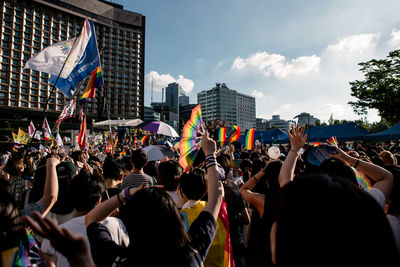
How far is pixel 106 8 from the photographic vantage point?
7044 centimetres

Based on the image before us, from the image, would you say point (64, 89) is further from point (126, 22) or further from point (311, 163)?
point (126, 22)

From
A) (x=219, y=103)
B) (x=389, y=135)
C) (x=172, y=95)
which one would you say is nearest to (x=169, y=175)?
(x=389, y=135)

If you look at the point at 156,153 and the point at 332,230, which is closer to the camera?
the point at 332,230

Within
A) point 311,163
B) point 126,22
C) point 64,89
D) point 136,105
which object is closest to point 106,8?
point 126,22

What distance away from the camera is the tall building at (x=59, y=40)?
182 feet

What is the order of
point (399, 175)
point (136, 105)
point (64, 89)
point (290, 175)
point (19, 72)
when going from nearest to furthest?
point (290, 175)
point (399, 175)
point (64, 89)
point (19, 72)
point (136, 105)

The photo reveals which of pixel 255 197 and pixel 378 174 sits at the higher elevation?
pixel 378 174

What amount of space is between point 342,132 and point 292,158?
48.7ft

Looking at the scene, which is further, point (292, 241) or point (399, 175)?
point (399, 175)

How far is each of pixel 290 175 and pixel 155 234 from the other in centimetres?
128

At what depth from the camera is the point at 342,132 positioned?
1436 cm

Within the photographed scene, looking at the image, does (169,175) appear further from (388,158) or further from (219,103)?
(219,103)

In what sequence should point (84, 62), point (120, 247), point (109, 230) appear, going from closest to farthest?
point (120, 247) < point (109, 230) < point (84, 62)

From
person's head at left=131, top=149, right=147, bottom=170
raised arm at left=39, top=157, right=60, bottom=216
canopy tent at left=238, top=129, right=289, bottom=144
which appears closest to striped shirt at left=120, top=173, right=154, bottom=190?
person's head at left=131, top=149, right=147, bottom=170
